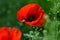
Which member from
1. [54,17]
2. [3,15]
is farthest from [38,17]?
[3,15]

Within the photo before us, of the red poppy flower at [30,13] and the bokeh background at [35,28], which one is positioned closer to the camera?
the bokeh background at [35,28]

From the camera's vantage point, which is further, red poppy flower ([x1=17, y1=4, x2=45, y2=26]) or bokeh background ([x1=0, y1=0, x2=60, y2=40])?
red poppy flower ([x1=17, y1=4, x2=45, y2=26])

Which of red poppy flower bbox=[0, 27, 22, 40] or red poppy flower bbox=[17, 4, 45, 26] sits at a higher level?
red poppy flower bbox=[17, 4, 45, 26]

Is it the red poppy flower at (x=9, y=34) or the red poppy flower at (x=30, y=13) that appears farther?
the red poppy flower at (x=30, y=13)

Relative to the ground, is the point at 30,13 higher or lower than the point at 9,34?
higher

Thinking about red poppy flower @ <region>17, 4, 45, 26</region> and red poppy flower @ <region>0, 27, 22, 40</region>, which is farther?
red poppy flower @ <region>17, 4, 45, 26</region>

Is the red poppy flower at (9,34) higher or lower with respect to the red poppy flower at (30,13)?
lower

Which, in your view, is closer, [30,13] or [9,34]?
[9,34]

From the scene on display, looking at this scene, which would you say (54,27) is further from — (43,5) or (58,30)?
(43,5)
